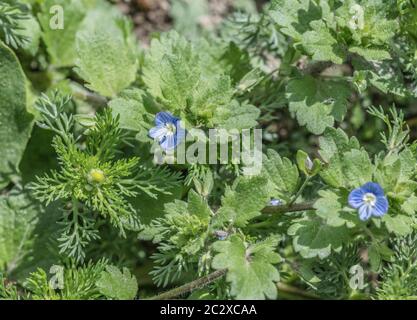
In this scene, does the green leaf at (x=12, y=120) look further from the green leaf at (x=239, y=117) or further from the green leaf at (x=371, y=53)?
the green leaf at (x=371, y=53)

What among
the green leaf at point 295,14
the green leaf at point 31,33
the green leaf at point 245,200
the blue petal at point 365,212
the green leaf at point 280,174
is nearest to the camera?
the blue petal at point 365,212

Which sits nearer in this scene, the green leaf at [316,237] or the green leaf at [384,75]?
the green leaf at [316,237]

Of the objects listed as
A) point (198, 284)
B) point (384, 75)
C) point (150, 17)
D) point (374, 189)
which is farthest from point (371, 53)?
point (150, 17)

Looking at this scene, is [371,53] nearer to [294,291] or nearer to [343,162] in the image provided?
[343,162]

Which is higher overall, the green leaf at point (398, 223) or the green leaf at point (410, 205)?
the green leaf at point (410, 205)

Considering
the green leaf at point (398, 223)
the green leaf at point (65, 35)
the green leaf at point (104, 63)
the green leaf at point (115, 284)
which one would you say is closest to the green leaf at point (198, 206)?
the green leaf at point (115, 284)

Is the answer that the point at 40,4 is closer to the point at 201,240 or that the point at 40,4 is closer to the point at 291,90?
the point at 291,90
